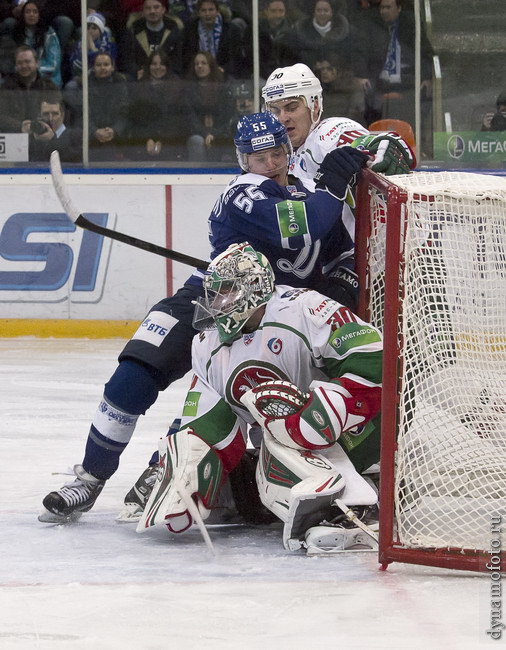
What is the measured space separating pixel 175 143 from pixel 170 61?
0.43 m

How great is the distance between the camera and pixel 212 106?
692cm

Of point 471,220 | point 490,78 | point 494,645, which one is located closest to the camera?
point 494,645

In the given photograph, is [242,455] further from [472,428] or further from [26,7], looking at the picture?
[26,7]

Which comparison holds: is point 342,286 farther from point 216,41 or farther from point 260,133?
point 216,41

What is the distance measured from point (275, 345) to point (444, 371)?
0.42m

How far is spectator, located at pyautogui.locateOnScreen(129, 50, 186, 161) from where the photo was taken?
689cm

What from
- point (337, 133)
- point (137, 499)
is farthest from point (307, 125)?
point (137, 499)

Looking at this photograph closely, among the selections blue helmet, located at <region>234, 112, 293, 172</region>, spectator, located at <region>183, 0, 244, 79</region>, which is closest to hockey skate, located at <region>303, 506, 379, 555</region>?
blue helmet, located at <region>234, 112, 293, 172</region>

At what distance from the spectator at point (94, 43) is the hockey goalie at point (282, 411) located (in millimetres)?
4001

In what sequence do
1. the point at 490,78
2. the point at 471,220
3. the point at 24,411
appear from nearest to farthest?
the point at 471,220, the point at 24,411, the point at 490,78

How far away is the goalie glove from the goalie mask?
0.18m

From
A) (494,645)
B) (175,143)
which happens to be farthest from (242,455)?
(175,143)

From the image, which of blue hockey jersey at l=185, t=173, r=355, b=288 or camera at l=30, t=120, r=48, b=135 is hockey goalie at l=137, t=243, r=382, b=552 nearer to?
blue hockey jersey at l=185, t=173, r=355, b=288

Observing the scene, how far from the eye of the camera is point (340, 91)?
6820 mm
